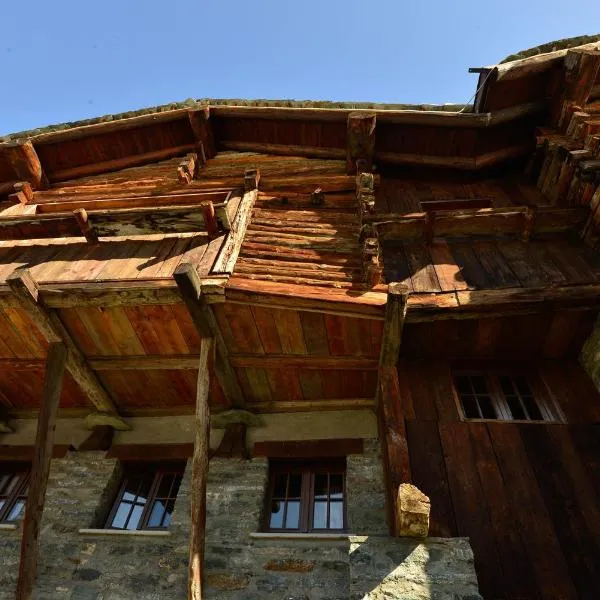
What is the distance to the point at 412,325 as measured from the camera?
221 inches

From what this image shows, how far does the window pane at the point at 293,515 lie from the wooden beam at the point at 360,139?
558cm

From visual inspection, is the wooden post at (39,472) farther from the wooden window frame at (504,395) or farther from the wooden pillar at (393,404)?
the wooden window frame at (504,395)

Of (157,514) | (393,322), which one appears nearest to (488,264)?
(393,322)

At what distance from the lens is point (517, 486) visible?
4.51 m

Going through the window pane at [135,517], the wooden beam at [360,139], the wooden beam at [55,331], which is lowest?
the window pane at [135,517]

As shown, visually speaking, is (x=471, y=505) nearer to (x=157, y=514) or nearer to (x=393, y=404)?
(x=393, y=404)

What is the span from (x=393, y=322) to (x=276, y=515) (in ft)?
8.77

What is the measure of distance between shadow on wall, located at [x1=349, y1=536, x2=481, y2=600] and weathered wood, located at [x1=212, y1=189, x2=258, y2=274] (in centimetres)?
322

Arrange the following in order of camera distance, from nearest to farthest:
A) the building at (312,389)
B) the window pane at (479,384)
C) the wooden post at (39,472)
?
the building at (312,389)
the wooden post at (39,472)
the window pane at (479,384)

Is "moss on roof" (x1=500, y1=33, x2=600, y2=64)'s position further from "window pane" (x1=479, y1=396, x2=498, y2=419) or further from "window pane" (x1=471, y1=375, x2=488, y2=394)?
"window pane" (x1=479, y1=396, x2=498, y2=419)

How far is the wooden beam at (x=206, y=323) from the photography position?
190 inches

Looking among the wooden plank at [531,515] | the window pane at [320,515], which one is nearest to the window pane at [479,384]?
the wooden plank at [531,515]

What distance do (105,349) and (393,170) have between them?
20.7 feet

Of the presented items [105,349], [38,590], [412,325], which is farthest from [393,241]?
[38,590]
